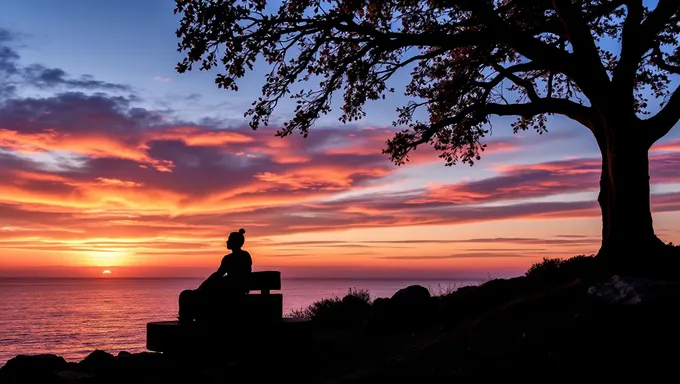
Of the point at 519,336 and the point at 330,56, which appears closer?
the point at 519,336

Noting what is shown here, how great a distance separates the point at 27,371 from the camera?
14125 mm

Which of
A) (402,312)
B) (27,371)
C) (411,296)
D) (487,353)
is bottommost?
(27,371)

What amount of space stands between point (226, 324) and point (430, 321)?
822 centimetres

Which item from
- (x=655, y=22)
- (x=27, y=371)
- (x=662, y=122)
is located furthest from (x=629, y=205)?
(x=27, y=371)

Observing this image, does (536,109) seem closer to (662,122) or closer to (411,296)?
(662,122)

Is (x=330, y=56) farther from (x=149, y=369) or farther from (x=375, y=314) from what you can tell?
(x=149, y=369)

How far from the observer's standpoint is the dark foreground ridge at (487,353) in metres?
11.3

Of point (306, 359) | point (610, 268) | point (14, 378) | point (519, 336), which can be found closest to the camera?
point (519, 336)

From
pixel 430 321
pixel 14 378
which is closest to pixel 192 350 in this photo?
pixel 14 378

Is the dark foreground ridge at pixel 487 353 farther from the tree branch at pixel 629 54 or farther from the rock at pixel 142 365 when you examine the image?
the tree branch at pixel 629 54

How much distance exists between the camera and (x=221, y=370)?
1309cm

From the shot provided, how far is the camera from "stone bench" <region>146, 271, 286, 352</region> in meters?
14.2

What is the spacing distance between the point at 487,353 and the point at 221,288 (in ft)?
20.0

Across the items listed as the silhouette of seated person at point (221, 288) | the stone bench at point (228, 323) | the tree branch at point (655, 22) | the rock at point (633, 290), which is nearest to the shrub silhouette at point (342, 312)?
the stone bench at point (228, 323)
